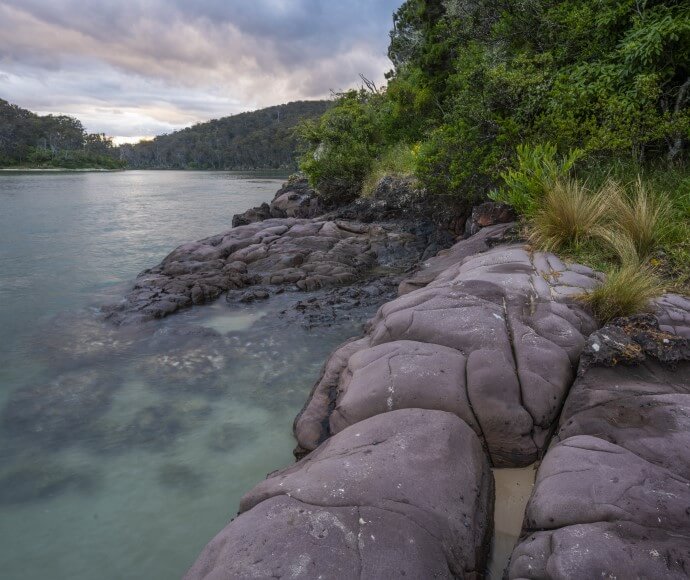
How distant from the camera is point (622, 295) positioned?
4551mm

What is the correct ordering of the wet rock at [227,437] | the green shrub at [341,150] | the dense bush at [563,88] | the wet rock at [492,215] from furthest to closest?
the green shrub at [341,150] → the wet rock at [492,215] → the dense bush at [563,88] → the wet rock at [227,437]

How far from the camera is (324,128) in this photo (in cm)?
1895

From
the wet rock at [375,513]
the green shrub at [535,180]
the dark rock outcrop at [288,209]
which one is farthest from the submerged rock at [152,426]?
the dark rock outcrop at [288,209]

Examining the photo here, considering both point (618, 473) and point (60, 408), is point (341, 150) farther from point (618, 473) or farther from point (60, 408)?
point (618, 473)

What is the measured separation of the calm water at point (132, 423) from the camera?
12.1ft

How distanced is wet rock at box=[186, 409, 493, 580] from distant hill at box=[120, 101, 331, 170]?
304 ft

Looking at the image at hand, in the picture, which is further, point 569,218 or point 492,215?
point 492,215

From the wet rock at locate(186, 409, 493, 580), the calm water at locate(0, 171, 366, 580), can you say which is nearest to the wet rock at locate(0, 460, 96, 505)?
the calm water at locate(0, 171, 366, 580)

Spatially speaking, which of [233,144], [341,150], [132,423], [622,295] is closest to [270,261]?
[132,423]

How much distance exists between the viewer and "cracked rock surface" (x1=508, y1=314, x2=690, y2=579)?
7.14 ft

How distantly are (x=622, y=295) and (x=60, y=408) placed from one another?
6692mm

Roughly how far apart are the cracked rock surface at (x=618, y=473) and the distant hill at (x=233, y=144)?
92.4 metres

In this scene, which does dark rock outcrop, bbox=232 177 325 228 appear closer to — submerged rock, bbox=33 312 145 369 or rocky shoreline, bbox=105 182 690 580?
submerged rock, bbox=33 312 145 369

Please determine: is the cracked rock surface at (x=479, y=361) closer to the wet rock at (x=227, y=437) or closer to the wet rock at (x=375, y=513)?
the wet rock at (x=375, y=513)
